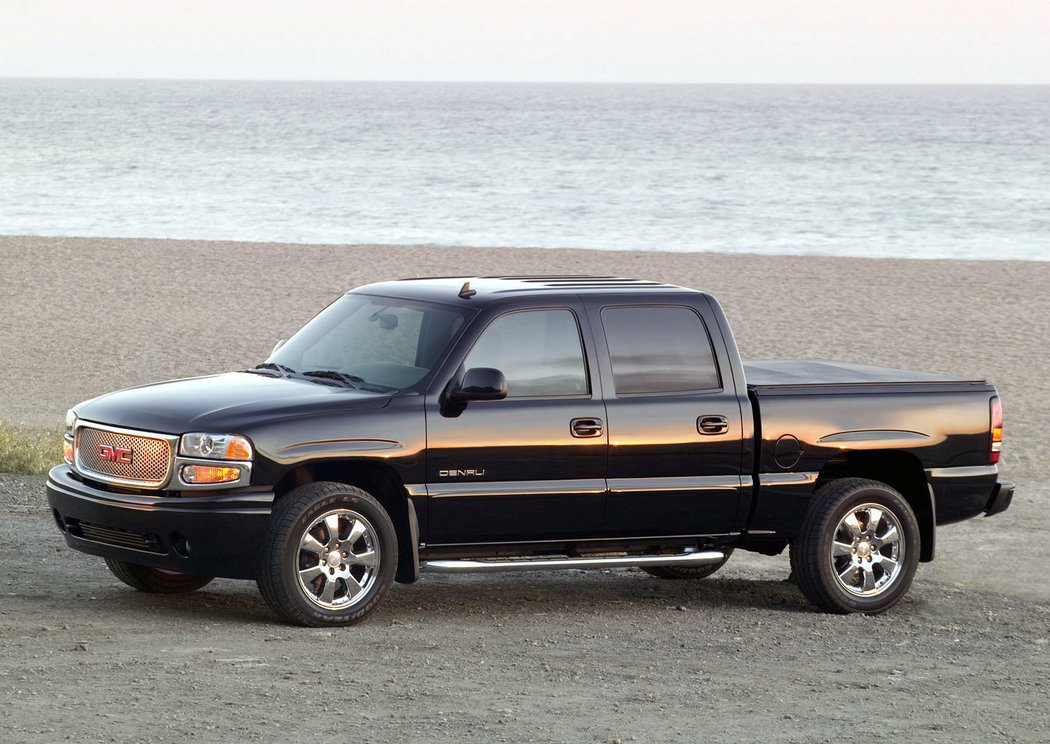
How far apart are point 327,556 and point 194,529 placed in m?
0.64

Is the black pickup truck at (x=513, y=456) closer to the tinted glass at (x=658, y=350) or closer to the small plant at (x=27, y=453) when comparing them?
the tinted glass at (x=658, y=350)

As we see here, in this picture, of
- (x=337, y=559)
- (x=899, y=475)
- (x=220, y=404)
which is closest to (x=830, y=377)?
(x=899, y=475)

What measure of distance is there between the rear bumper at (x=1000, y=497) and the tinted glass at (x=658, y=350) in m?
1.79

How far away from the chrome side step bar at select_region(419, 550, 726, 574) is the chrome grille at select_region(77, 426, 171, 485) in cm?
134

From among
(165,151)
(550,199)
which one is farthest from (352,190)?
(165,151)

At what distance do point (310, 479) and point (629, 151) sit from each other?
8951 cm

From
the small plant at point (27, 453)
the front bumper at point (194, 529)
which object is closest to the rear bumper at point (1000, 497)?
the front bumper at point (194, 529)

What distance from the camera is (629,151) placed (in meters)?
96.8

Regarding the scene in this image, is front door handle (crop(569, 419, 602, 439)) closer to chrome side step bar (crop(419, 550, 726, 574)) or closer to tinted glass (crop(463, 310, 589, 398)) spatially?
tinted glass (crop(463, 310, 589, 398))

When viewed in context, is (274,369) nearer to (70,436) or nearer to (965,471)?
(70,436)

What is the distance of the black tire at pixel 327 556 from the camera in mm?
8102

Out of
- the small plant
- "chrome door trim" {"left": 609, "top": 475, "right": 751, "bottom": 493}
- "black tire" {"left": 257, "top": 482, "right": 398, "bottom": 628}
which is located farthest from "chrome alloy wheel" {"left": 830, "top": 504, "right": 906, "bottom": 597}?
the small plant

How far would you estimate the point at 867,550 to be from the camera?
372 inches

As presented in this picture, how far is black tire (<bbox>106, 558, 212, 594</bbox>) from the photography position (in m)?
9.14
